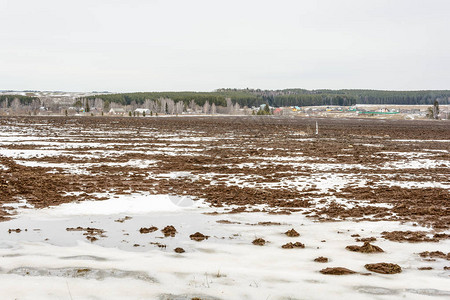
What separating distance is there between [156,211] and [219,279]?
4573 mm

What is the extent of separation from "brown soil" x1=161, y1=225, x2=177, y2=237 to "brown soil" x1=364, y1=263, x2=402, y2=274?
3685 mm

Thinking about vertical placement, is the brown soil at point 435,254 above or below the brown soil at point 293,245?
below

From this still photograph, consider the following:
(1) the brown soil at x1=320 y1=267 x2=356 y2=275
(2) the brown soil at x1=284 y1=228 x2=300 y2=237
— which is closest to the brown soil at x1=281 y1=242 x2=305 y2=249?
(2) the brown soil at x1=284 y1=228 x2=300 y2=237

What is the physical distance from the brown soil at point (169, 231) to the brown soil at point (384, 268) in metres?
3.68

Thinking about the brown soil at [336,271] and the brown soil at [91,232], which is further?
the brown soil at [91,232]

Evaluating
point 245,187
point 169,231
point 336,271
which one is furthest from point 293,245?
point 245,187

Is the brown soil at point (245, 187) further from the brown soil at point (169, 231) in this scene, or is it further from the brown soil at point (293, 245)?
the brown soil at point (293, 245)

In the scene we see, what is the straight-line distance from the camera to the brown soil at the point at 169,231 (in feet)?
29.6

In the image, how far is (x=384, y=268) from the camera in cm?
707

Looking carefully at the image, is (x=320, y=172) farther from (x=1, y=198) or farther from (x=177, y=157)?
(x=1, y=198)

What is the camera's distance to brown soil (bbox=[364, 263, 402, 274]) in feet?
22.9

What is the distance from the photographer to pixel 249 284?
6.49 meters

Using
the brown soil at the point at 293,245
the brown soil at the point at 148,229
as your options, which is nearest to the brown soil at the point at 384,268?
the brown soil at the point at 293,245

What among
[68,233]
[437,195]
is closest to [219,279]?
[68,233]
